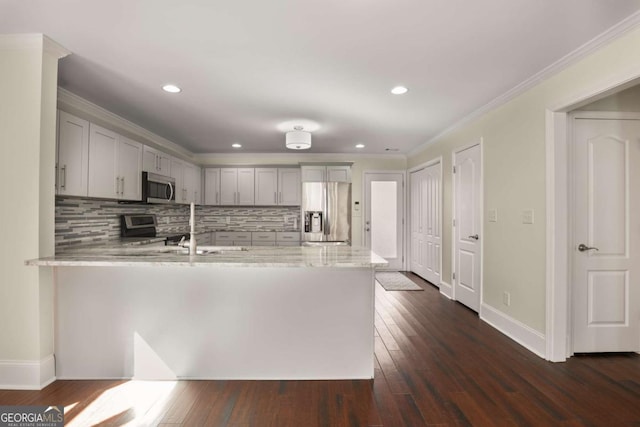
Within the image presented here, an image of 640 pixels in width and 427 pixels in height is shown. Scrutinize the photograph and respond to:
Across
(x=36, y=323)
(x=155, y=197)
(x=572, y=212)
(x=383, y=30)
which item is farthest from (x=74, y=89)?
(x=572, y=212)

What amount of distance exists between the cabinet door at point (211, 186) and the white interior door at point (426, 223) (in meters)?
3.70

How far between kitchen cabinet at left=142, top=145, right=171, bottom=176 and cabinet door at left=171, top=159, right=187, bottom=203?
149 mm

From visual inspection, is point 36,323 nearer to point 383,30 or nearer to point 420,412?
point 420,412

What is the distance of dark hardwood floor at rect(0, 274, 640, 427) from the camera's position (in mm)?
1874

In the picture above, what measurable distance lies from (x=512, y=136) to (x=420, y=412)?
2.63 m

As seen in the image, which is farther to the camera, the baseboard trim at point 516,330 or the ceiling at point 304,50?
the baseboard trim at point 516,330

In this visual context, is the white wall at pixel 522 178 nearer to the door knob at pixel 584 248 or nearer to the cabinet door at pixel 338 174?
the door knob at pixel 584 248

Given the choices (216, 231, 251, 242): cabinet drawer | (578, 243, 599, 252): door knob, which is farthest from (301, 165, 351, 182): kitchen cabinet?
(578, 243, 599, 252): door knob

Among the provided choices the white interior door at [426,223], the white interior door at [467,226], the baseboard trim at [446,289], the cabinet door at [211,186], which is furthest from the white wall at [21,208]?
the white interior door at [426,223]

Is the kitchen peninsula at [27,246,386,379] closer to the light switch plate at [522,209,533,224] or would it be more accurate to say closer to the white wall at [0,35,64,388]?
the white wall at [0,35,64,388]

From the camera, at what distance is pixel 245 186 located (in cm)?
592

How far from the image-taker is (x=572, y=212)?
2.69 meters

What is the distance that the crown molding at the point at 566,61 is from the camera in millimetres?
1966

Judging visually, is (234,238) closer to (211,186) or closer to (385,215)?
(211,186)
